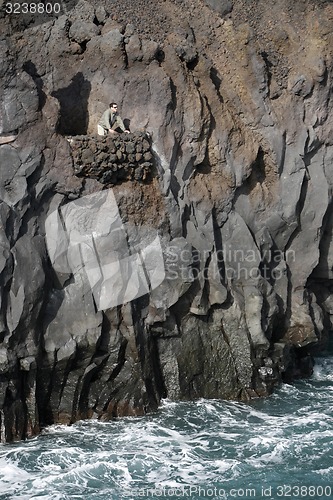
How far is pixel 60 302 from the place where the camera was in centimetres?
2234

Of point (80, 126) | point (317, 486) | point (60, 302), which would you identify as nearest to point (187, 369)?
point (60, 302)

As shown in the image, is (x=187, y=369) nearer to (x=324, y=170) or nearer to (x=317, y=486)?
(x=317, y=486)

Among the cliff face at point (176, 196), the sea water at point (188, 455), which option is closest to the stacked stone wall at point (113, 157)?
the cliff face at point (176, 196)

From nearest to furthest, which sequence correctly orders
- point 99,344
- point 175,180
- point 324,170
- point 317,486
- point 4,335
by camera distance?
point 317,486
point 4,335
point 99,344
point 175,180
point 324,170

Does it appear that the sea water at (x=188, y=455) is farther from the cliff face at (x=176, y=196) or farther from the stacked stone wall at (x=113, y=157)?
the stacked stone wall at (x=113, y=157)

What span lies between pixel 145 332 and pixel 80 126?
21.7 feet

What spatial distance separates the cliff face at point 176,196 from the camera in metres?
22.0

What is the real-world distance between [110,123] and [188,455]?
961 cm

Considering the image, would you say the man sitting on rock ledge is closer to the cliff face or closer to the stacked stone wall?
the stacked stone wall

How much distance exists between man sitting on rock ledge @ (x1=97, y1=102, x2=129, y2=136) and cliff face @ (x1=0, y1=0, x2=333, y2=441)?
0.57 metres

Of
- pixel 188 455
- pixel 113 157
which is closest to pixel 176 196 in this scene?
pixel 113 157

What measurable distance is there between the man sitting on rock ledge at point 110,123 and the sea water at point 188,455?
7922mm

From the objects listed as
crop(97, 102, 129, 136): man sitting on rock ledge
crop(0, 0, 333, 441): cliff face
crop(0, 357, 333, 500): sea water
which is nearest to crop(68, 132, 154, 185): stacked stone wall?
crop(0, 0, 333, 441): cliff face

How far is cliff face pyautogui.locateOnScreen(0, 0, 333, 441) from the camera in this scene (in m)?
22.0
